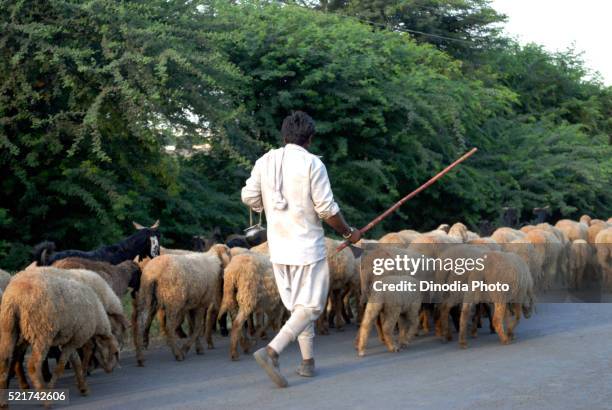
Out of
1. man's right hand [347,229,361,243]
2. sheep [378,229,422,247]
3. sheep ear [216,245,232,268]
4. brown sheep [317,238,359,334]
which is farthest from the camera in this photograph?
sheep [378,229,422,247]

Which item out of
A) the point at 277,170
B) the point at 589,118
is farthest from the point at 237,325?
the point at 589,118

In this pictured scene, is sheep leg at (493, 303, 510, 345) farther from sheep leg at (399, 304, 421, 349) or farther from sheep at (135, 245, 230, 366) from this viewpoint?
sheep at (135, 245, 230, 366)

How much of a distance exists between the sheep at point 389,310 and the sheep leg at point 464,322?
19.1 inches

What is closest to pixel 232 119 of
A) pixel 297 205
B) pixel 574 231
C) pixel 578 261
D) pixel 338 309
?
pixel 338 309

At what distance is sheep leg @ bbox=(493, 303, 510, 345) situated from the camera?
35.3ft

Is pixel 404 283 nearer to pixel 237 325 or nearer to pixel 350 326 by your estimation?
pixel 237 325

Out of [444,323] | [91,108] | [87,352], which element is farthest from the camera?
[91,108]

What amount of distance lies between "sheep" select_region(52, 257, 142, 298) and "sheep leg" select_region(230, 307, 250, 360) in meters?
1.17

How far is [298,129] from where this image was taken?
8.56 metres

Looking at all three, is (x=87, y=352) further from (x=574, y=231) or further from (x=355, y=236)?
(x=574, y=231)

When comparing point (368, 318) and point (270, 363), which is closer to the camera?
point (270, 363)

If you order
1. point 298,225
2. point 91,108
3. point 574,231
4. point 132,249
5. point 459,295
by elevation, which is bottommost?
point 459,295

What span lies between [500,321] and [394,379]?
8.74ft

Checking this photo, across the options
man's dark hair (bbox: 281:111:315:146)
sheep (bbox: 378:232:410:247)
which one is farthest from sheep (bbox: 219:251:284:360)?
sheep (bbox: 378:232:410:247)
